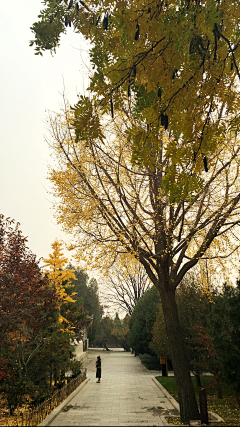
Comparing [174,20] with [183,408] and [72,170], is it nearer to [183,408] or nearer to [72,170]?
[72,170]

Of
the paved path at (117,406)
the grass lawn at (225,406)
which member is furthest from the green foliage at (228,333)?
the paved path at (117,406)

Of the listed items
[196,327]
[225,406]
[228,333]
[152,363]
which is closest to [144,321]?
[152,363]

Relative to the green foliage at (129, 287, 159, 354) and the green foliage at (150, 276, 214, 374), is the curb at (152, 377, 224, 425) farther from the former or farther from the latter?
the green foliage at (129, 287, 159, 354)

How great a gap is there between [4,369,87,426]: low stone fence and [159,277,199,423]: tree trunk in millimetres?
3661

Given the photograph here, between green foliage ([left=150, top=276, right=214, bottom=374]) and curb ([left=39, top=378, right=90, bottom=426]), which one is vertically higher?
green foliage ([left=150, top=276, right=214, bottom=374])

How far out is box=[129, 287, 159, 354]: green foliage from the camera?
91.3 feet

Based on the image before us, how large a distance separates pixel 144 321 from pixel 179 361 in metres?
20.2

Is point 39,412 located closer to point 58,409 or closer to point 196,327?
point 58,409

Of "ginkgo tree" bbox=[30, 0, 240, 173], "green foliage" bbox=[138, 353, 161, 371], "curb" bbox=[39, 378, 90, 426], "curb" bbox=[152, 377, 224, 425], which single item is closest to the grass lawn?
"curb" bbox=[152, 377, 224, 425]

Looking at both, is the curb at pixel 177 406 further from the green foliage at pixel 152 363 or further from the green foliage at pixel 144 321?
the green foliage at pixel 144 321

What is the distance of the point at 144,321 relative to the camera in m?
28.7

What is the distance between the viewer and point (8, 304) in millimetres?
9188

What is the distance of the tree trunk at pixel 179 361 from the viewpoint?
8758 millimetres

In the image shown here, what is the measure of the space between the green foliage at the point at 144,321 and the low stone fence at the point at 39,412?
560 inches
